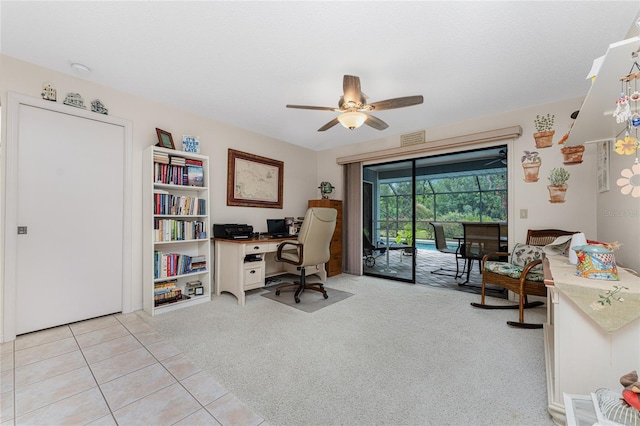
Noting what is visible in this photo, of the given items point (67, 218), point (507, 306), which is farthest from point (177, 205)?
point (507, 306)

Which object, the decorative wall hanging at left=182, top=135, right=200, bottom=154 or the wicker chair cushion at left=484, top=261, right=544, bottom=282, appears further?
the decorative wall hanging at left=182, top=135, right=200, bottom=154

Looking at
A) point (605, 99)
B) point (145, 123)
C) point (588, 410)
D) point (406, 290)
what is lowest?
point (406, 290)

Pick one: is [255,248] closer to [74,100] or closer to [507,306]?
[74,100]

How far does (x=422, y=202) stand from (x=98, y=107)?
22.2ft

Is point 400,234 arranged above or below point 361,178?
below

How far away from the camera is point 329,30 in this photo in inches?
71.6

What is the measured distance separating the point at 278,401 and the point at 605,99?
92.7 inches

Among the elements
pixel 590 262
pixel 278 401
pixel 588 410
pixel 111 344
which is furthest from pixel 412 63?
pixel 111 344

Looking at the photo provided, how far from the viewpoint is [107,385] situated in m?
1.60

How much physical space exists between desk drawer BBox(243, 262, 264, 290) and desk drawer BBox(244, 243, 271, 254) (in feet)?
0.60

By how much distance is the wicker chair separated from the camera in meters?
2.51

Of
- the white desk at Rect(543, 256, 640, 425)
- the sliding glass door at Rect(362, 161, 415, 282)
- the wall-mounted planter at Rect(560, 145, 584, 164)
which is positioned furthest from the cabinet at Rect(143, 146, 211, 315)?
the wall-mounted planter at Rect(560, 145, 584, 164)

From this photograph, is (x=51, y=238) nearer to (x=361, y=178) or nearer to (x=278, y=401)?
(x=278, y=401)

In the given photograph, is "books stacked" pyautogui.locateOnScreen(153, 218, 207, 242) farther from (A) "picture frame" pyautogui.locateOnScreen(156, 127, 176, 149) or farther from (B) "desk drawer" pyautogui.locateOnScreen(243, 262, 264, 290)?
(A) "picture frame" pyautogui.locateOnScreen(156, 127, 176, 149)
